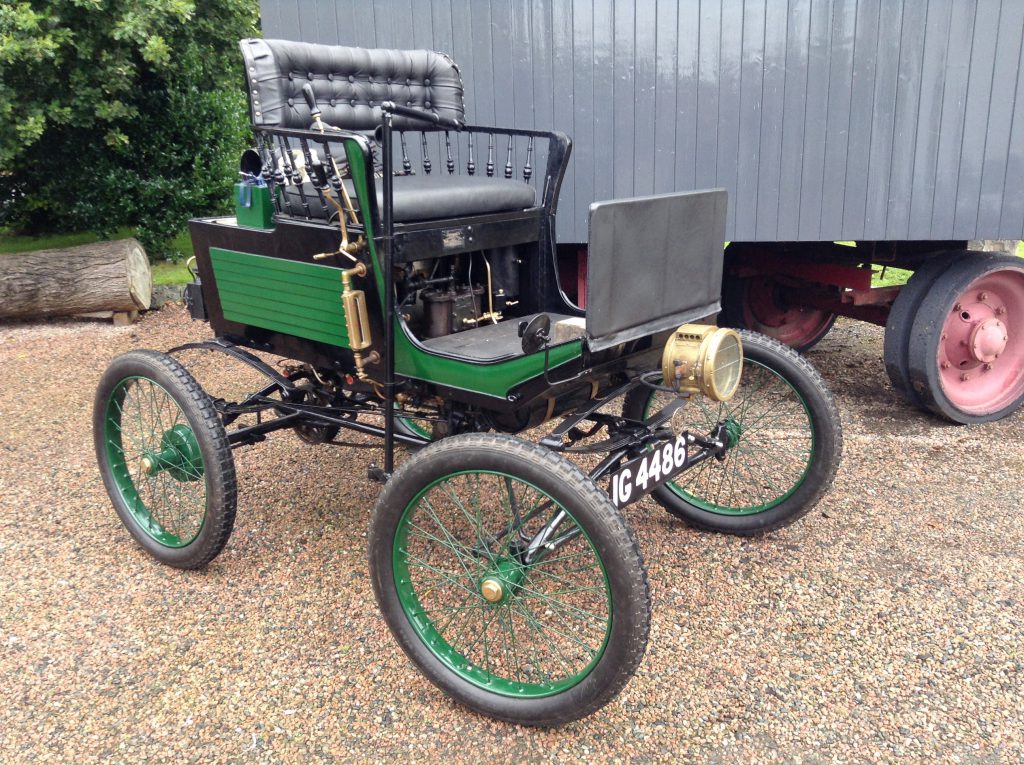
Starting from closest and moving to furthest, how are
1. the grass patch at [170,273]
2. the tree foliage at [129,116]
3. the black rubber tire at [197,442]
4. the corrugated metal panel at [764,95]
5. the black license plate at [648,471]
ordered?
the black license plate at [648,471] → the black rubber tire at [197,442] → the corrugated metal panel at [764,95] → the tree foliage at [129,116] → the grass patch at [170,273]

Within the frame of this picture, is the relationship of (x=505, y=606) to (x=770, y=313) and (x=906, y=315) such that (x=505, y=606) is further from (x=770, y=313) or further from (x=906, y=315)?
(x=770, y=313)

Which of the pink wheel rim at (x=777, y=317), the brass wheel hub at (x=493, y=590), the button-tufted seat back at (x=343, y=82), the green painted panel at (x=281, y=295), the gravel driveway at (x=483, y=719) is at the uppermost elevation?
the button-tufted seat back at (x=343, y=82)

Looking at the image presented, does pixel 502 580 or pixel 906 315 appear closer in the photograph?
pixel 502 580

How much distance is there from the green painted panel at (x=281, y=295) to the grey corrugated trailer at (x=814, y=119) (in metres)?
2.04

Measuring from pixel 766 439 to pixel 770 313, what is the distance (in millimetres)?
2189

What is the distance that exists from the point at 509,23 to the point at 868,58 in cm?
174

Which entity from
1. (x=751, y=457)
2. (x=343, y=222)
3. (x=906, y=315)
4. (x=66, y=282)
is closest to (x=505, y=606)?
(x=343, y=222)

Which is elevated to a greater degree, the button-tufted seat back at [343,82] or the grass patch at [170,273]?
the button-tufted seat back at [343,82]

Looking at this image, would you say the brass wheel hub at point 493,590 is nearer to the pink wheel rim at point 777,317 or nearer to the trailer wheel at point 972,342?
the trailer wheel at point 972,342

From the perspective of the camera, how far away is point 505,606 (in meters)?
2.26

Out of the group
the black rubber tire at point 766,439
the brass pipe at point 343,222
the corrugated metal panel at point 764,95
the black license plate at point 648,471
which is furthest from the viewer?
the corrugated metal panel at point 764,95

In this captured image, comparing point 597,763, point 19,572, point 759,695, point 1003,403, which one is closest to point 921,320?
point 1003,403

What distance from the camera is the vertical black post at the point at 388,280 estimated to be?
2.37m

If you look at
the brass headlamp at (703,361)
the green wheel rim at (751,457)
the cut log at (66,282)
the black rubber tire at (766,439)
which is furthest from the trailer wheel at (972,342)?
the cut log at (66,282)
